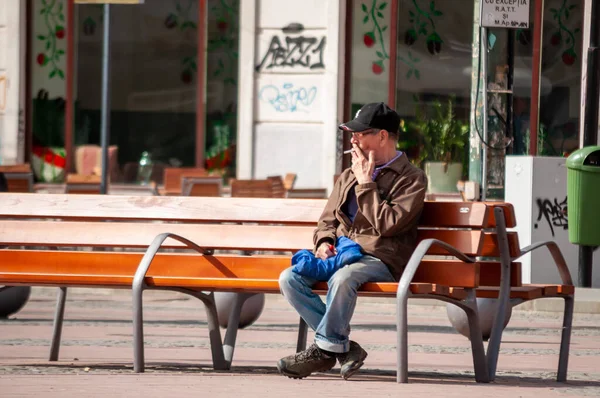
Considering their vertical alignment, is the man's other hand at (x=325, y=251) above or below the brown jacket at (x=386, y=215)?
below

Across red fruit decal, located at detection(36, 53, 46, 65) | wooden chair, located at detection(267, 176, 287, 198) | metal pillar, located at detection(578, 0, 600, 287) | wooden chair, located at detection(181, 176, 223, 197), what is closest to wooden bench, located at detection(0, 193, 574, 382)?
metal pillar, located at detection(578, 0, 600, 287)

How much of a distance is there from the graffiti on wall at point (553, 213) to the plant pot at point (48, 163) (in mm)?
8596

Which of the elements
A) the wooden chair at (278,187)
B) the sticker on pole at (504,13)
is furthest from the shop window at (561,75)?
the sticker on pole at (504,13)

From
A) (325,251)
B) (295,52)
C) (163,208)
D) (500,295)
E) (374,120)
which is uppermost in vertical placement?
(295,52)

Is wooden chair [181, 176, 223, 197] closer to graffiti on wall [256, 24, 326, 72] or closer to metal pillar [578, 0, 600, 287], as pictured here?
graffiti on wall [256, 24, 326, 72]

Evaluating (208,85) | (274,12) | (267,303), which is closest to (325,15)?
(274,12)

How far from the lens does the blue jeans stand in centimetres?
639

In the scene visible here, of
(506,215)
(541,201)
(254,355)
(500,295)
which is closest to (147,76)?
(541,201)

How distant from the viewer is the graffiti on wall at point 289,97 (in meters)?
18.9

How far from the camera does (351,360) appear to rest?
6426 mm

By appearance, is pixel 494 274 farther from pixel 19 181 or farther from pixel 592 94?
pixel 19 181

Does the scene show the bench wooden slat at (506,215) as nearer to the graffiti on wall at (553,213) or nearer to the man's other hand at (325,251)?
the man's other hand at (325,251)

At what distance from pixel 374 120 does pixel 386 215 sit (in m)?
0.55

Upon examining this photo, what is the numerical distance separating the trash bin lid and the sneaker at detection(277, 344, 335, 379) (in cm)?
680
